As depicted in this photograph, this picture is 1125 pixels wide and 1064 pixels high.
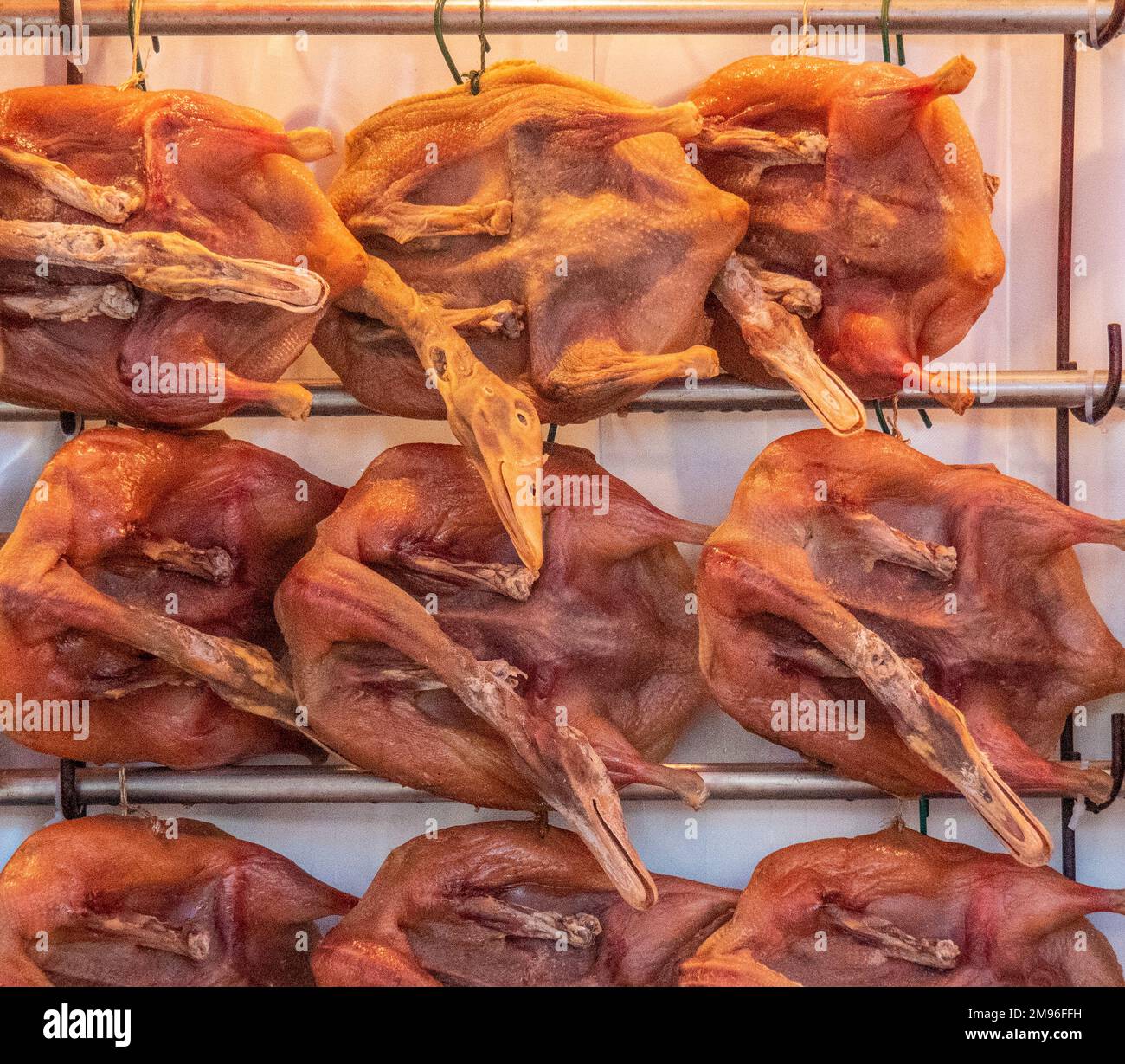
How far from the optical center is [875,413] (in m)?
2.38

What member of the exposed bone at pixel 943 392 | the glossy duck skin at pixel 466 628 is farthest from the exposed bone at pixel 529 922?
the exposed bone at pixel 943 392

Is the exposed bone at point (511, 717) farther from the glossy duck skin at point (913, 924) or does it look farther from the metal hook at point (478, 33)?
the metal hook at point (478, 33)

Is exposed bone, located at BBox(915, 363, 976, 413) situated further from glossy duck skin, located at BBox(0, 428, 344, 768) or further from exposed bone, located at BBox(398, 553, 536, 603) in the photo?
glossy duck skin, located at BBox(0, 428, 344, 768)

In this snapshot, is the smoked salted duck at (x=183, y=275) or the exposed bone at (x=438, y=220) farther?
the exposed bone at (x=438, y=220)

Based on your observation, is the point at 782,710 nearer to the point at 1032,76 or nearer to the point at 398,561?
the point at 398,561

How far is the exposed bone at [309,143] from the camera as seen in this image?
201cm

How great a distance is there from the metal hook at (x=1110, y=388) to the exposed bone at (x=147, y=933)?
1.80m

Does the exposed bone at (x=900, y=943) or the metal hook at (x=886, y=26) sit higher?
the metal hook at (x=886, y=26)

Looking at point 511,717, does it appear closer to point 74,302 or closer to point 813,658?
point 813,658

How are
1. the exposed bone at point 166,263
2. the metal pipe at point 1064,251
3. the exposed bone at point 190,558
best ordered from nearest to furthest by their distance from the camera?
the exposed bone at point 166,263
the exposed bone at point 190,558
the metal pipe at point 1064,251

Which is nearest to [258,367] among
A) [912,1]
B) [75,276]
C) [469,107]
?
[75,276]

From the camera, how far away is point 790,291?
83.8 inches

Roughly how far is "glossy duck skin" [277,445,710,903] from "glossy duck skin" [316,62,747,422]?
0.69 ft
